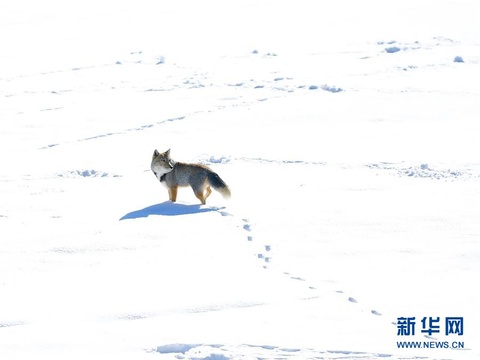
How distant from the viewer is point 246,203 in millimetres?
8133

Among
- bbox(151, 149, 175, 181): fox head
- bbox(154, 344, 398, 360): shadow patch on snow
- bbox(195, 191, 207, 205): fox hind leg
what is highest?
bbox(151, 149, 175, 181): fox head

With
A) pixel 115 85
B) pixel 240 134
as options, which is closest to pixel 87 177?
pixel 240 134

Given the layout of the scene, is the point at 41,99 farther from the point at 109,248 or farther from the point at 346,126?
the point at 109,248

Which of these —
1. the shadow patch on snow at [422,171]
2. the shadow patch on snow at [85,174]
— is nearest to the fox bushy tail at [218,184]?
the shadow patch on snow at [85,174]

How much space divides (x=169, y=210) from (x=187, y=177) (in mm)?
353

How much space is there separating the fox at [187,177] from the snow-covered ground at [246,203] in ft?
0.64

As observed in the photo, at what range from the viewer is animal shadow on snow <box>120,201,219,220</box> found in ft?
25.4

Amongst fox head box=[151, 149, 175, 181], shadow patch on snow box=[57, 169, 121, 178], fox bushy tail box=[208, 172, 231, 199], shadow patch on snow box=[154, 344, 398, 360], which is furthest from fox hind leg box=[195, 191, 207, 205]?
shadow patch on snow box=[154, 344, 398, 360]

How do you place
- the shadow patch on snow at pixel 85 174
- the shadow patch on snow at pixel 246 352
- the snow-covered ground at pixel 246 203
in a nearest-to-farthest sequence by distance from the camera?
the shadow patch on snow at pixel 246 352, the snow-covered ground at pixel 246 203, the shadow patch on snow at pixel 85 174

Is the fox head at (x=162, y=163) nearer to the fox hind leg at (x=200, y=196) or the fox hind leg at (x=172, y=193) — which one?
the fox hind leg at (x=172, y=193)

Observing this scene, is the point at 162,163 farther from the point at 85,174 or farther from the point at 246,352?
the point at 246,352

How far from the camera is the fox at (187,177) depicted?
25.4 feet

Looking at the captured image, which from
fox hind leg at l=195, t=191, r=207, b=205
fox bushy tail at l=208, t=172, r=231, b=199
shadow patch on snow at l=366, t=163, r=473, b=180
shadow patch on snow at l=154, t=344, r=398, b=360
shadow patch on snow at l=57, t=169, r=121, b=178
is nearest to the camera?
shadow patch on snow at l=154, t=344, r=398, b=360

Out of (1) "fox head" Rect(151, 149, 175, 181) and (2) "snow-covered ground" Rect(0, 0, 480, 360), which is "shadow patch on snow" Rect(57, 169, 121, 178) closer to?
(2) "snow-covered ground" Rect(0, 0, 480, 360)
